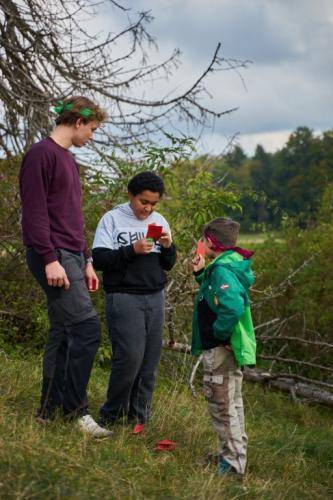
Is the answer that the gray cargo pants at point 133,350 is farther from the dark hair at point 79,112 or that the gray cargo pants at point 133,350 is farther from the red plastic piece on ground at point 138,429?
the dark hair at point 79,112

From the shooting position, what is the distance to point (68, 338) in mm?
4715

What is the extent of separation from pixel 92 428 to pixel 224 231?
4.69 ft

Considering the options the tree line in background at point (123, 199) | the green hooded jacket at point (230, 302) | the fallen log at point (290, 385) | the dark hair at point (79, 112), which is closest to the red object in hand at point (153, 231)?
the green hooded jacket at point (230, 302)

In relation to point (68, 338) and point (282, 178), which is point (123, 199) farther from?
point (282, 178)

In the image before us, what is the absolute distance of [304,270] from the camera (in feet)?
38.3

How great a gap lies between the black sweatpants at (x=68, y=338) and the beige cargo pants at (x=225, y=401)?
2.35ft

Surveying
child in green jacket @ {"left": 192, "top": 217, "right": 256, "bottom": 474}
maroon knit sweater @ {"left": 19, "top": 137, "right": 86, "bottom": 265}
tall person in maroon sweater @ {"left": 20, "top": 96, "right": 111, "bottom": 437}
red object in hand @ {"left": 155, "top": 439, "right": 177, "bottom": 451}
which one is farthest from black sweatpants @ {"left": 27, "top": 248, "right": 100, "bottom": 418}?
child in green jacket @ {"left": 192, "top": 217, "right": 256, "bottom": 474}

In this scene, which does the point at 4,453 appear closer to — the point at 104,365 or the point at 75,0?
the point at 104,365

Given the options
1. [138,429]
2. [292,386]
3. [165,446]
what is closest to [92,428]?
[138,429]

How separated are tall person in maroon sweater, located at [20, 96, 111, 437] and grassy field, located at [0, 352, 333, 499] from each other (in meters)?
0.24

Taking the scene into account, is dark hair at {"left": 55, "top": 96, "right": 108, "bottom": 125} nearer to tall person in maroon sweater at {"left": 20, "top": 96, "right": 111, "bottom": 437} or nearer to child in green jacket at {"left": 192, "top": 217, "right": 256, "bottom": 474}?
tall person in maroon sweater at {"left": 20, "top": 96, "right": 111, "bottom": 437}

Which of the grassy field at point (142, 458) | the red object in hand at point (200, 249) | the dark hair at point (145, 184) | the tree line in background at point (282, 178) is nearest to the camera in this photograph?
the grassy field at point (142, 458)

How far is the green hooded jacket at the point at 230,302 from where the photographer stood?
451 centimetres

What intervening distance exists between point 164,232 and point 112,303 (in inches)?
21.7
